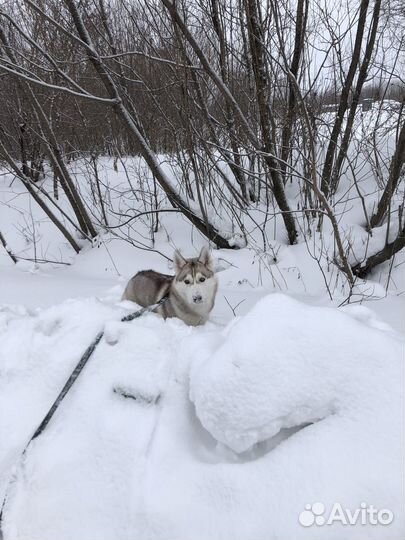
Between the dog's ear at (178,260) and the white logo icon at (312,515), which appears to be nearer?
the white logo icon at (312,515)

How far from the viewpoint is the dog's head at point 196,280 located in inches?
140

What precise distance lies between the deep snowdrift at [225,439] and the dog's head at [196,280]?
1.50 m

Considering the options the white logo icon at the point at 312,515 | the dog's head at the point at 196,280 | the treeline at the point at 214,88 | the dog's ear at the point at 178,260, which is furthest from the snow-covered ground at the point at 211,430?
the treeline at the point at 214,88

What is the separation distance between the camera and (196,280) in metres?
3.62

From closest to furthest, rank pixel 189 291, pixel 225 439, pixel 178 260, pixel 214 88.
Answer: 1. pixel 225 439
2. pixel 189 291
3. pixel 178 260
4. pixel 214 88

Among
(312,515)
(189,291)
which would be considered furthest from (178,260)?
(312,515)

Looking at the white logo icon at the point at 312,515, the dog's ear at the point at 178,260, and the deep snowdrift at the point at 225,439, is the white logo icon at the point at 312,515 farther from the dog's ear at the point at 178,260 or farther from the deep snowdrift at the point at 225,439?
the dog's ear at the point at 178,260

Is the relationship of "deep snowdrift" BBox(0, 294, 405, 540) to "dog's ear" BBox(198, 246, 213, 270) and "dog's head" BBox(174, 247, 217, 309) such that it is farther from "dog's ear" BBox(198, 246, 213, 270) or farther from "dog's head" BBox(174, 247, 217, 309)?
"dog's ear" BBox(198, 246, 213, 270)

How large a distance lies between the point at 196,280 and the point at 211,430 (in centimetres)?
210

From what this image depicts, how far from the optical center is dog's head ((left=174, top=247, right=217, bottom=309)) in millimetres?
3549
